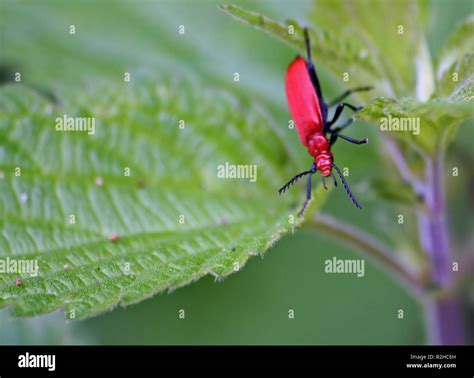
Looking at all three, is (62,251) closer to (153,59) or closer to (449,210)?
(153,59)

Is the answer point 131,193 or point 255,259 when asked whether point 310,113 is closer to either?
point 131,193

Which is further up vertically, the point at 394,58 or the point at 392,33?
the point at 392,33

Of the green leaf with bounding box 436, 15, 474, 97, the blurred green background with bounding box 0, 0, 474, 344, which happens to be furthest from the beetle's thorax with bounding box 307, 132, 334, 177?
the blurred green background with bounding box 0, 0, 474, 344

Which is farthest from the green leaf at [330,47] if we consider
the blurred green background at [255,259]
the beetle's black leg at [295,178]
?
the blurred green background at [255,259]

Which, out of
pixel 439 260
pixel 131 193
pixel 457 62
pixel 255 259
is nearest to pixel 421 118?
pixel 457 62

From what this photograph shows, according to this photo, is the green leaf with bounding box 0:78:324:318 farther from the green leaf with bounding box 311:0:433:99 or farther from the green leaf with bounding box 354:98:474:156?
the green leaf with bounding box 311:0:433:99
